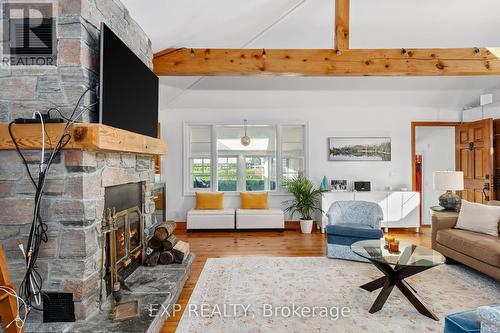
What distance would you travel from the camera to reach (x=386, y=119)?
6.08 metres

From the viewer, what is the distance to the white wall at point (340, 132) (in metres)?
6.05

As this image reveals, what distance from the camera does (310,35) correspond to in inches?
163

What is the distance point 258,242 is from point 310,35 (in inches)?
131

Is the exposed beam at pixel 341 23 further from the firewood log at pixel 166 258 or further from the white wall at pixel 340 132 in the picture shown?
the firewood log at pixel 166 258

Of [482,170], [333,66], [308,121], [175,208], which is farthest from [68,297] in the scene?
[482,170]

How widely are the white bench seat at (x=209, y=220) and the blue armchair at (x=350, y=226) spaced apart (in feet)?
6.96

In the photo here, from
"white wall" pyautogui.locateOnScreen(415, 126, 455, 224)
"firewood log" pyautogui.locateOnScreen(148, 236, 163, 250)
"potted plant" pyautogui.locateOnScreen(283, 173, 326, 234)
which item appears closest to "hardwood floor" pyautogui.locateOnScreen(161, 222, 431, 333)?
"potted plant" pyautogui.locateOnScreen(283, 173, 326, 234)

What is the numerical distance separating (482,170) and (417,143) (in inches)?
69.3

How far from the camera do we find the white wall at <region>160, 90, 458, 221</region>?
19.9ft

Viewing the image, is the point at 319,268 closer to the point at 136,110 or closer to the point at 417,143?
the point at 136,110

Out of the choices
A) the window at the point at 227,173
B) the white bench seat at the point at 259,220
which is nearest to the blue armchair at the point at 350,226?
the white bench seat at the point at 259,220

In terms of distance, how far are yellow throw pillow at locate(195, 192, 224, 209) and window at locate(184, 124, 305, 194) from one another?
0.34m

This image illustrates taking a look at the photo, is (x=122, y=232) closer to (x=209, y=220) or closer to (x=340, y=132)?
(x=209, y=220)

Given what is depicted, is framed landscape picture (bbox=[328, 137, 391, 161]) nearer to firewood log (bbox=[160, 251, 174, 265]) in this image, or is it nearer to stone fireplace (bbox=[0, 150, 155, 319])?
firewood log (bbox=[160, 251, 174, 265])
